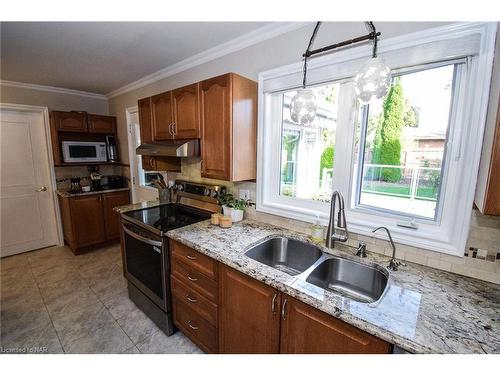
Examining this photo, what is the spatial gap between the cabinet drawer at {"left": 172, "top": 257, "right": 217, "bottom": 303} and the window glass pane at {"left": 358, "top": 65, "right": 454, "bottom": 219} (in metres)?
1.16

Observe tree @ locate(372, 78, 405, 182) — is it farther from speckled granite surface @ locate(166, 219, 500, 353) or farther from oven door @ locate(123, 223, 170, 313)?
oven door @ locate(123, 223, 170, 313)

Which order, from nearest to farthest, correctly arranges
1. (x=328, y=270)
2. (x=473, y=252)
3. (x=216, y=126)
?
(x=473, y=252), (x=328, y=270), (x=216, y=126)

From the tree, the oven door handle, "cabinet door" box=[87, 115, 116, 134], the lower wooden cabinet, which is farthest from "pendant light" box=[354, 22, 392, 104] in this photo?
"cabinet door" box=[87, 115, 116, 134]

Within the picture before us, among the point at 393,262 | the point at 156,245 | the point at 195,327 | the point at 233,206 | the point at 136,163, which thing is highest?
the point at 136,163

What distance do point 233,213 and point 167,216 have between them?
2.16 ft

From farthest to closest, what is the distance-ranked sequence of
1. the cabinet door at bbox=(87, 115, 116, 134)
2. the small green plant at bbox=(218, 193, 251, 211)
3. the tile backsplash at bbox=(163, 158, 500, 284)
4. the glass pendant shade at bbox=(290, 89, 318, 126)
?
the cabinet door at bbox=(87, 115, 116, 134), the small green plant at bbox=(218, 193, 251, 211), the glass pendant shade at bbox=(290, 89, 318, 126), the tile backsplash at bbox=(163, 158, 500, 284)

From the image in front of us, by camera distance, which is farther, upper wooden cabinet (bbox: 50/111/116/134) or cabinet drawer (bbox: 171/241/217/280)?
upper wooden cabinet (bbox: 50/111/116/134)

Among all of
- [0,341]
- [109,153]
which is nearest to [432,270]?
[0,341]

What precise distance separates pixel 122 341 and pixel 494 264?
244 cm

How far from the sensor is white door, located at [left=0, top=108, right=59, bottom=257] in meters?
3.00

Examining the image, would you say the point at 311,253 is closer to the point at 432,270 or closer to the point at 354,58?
the point at 432,270

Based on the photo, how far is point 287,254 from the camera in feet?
5.37

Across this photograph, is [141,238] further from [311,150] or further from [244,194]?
[311,150]

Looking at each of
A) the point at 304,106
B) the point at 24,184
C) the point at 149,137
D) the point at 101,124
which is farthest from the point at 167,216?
the point at 24,184
